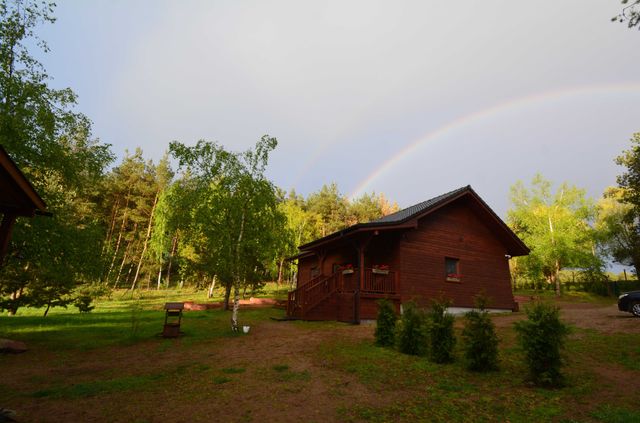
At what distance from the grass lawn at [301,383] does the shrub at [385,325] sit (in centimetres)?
56

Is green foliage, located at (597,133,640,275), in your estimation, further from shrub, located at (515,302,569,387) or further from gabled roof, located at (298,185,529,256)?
shrub, located at (515,302,569,387)

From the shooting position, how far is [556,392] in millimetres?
6652

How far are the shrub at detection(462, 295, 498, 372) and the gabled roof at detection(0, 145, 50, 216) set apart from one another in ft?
34.0

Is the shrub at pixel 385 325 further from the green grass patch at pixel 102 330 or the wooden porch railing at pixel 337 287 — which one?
the green grass patch at pixel 102 330

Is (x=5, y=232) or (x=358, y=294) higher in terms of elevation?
(x=5, y=232)

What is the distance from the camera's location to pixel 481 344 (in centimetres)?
826

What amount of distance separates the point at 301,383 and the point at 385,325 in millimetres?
4367

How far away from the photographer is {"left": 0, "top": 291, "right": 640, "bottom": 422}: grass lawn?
6.02m

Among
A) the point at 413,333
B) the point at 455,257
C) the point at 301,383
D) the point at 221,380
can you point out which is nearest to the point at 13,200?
the point at 221,380

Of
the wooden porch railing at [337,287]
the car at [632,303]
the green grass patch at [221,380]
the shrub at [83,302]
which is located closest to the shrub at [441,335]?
the green grass patch at [221,380]

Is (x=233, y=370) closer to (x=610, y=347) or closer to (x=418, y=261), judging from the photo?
(x=610, y=347)

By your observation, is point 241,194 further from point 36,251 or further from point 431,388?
point 431,388

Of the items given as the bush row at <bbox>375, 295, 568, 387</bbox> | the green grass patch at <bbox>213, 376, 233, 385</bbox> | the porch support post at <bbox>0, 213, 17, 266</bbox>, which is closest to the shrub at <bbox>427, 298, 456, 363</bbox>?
the bush row at <bbox>375, 295, 568, 387</bbox>

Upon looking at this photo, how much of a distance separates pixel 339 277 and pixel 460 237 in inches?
312
